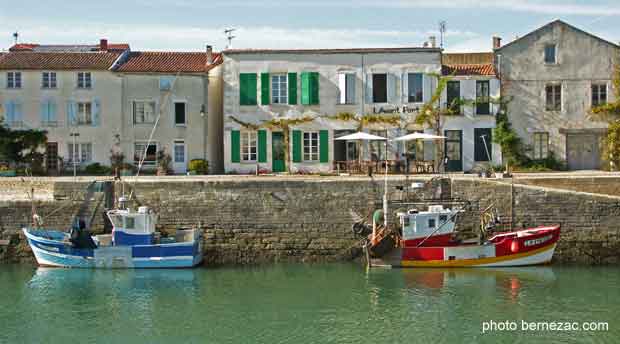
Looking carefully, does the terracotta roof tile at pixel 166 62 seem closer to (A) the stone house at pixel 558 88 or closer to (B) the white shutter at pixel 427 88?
(B) the white shutter at pixel 427 88

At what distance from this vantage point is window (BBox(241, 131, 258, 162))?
107 feet

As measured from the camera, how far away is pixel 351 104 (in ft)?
105

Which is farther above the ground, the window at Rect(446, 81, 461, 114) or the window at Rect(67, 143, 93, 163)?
the window at Rect(446, 81, 461, 114)

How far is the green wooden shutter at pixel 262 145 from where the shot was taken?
32281 mm

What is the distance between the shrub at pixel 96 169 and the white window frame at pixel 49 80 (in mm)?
3692

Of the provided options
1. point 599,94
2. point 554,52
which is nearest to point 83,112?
point 554,52

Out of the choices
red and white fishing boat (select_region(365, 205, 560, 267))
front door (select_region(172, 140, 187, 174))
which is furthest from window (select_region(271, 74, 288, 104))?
red and white fishing boat (select_region(365, 205, 560, 267))

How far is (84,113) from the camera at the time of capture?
3403 cm

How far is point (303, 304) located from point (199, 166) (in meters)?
13.2

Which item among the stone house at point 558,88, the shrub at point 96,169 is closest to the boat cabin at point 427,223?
the stone house at point 558,88

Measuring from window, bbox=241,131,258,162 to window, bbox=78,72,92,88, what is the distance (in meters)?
6.79

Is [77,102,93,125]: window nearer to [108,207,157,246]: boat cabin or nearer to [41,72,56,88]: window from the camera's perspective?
[41,72,56,88]: window

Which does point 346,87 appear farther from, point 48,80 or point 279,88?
point 48,80

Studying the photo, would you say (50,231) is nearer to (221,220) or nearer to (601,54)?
(221,220)
